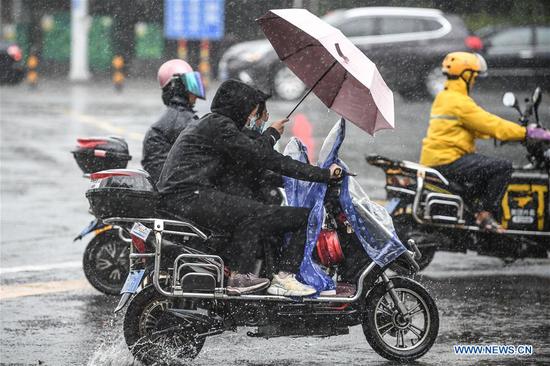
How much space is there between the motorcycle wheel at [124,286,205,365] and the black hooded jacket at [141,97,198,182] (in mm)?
2195

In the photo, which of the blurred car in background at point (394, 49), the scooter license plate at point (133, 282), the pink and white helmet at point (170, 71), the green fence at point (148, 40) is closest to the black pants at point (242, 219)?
the scooter license plate at point (133, 282)

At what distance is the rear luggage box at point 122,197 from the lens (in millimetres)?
7398

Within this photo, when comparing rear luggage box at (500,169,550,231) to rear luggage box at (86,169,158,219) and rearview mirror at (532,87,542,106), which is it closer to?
rearview mirror at (532,87,542,106)

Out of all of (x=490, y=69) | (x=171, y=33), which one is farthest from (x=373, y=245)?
(x=171, y=33)

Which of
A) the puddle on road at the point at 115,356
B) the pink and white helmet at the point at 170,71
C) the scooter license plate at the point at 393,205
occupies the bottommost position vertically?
the puddle on road at the point at 115,356

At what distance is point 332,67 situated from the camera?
25.8 feet

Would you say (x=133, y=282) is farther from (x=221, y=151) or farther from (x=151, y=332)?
(x=221, y=151)

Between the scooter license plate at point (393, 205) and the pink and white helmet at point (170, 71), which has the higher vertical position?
the pink and white helmet at point (170, 71)

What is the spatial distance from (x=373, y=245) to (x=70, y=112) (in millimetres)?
17642

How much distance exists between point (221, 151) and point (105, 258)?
96.1 inches

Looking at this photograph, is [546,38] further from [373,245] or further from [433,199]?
[373,245]

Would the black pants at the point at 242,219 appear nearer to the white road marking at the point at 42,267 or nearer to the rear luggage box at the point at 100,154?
the rear luggage box at the point at 100,154

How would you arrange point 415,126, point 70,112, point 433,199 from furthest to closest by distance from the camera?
point 70,112, point 415,126, point 433,199

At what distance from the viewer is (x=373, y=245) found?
7.59 meters
